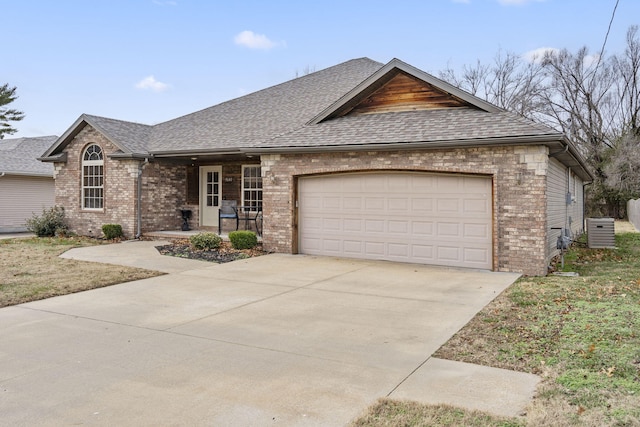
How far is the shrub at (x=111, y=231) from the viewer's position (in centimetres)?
1594

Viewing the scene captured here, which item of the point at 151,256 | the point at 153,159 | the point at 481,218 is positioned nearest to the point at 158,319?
the point at 151,256

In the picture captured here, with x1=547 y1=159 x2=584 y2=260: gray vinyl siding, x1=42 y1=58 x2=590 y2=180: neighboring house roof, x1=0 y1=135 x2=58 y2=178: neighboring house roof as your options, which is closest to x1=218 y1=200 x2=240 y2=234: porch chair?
x1=42 y1=58 x2=590 y2=180: neighboring house roof

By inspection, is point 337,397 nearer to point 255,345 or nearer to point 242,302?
point 255,345

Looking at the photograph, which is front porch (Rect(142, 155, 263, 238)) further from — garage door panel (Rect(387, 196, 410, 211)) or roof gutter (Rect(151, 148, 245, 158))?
garage door panel (Rect(387, 196, 410, 211))

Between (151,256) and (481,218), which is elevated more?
(481,218)

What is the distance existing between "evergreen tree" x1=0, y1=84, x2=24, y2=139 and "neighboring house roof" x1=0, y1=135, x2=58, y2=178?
852 cm

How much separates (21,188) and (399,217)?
61.8ft

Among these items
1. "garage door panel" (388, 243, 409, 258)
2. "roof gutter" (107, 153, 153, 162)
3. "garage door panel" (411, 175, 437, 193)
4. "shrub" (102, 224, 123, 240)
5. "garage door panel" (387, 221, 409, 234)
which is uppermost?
"roof gutter" (107, 153, 153, 162)

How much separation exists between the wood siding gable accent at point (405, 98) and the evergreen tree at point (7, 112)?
29.9 m

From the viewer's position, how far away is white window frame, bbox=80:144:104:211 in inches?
671

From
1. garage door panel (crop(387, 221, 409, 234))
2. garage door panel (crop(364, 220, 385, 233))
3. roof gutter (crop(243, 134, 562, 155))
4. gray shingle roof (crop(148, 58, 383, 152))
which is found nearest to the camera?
roof gutter (crop(243, 134, 562, 155))

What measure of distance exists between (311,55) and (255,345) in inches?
1495

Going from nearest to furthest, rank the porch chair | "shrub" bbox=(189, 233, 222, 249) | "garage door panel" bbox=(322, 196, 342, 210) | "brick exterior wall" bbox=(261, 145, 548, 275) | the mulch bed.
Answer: "brick exterior wall" bbox=(261, 145, 548, 275), the mulch bed, "garage door panel" bbox=(322, 196, 342, 210), "shrub" bbox=(189, 233, 222, 249), the porch chair

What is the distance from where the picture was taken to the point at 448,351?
5098 mm
